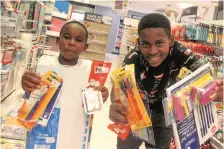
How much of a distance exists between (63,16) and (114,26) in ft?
33.3

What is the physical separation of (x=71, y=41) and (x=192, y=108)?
2.31 feet

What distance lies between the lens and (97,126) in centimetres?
370

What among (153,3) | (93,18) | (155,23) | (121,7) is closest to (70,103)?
(155,23)

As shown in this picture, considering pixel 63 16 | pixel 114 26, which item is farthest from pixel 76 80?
pixel 114 26

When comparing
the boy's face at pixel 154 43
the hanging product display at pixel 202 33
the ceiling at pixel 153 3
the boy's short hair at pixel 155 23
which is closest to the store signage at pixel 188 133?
the boy's face at pixel 154 43

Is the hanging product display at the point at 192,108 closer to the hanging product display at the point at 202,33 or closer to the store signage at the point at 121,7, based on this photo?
the hanging product display at the point at 202,33

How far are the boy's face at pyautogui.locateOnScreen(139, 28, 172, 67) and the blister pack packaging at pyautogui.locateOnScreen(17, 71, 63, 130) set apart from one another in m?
0.48

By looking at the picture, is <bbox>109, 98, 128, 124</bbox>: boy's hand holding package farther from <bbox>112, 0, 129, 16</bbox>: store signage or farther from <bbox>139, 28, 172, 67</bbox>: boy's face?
<bbox>112, 0, 129, 16</bbox>: store signage

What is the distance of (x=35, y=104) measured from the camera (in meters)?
1.29

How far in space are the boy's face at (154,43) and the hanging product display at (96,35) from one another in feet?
20.7

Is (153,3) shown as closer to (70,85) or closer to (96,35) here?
(96,35)

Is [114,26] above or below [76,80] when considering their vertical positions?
above

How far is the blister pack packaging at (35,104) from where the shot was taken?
129cm

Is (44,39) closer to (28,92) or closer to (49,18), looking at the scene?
(49,18)
